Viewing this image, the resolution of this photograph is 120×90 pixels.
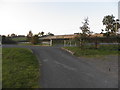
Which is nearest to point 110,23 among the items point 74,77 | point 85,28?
point 85,28

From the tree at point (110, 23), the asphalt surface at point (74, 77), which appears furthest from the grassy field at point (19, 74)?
the tree at point (110, 23)

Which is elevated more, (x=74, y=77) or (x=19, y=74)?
(x=19, y=74)

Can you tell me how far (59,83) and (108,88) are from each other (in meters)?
3.06

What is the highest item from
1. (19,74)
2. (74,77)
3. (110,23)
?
(110,23)

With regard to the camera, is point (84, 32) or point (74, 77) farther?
point (84, 32)

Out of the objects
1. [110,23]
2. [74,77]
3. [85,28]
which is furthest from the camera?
[110,23]

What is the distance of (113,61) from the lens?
16719 mm

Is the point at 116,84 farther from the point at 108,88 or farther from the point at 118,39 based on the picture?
the point at 118,39

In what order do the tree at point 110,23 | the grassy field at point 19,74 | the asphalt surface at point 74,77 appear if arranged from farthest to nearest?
the tree at point 110,23, the asphalt surface at point 74,77, the grassy field at point 19,74

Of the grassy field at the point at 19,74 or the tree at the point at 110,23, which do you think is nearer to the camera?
the grassy field at the point at 19,74

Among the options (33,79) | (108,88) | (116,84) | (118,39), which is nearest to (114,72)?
(116,84)

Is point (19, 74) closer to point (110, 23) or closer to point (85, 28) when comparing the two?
point (85, 28)

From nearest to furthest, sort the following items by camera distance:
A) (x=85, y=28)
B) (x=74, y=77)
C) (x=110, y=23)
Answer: (x=74, y=77), (x=85, y=28), (x=110, y=23)

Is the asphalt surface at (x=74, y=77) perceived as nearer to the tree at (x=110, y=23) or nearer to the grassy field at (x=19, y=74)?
the grassy field at (x=19, y=74)
